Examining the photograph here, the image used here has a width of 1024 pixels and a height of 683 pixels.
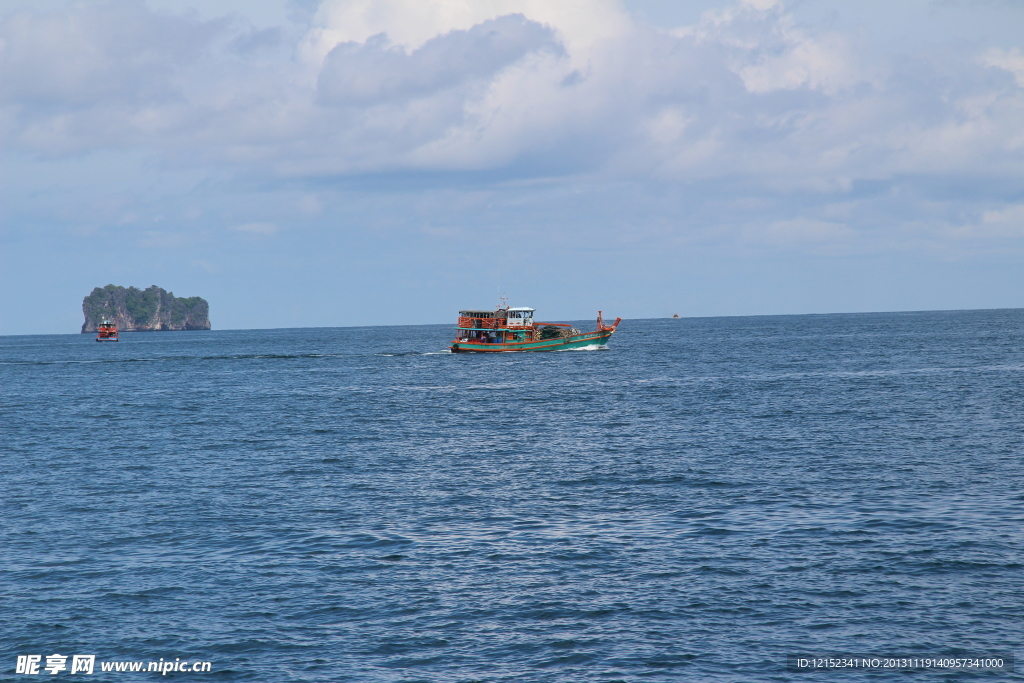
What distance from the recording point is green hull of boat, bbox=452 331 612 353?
134 meters

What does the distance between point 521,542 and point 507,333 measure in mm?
106234

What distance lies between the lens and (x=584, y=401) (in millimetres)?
71688

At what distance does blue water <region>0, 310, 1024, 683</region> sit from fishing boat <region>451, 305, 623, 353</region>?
233ft

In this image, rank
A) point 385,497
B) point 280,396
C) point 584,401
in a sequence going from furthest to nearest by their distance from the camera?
point 280,396 < point 584,401 < point 385,497

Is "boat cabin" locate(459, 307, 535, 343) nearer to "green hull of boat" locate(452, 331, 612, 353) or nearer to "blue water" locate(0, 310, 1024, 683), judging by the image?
"green hull of boat" locate(452, 331, 612, 353)

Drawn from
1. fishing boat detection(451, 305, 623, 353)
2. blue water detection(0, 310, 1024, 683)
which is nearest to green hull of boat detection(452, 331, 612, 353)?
fishing boat detection(451, 305, 623, 353)

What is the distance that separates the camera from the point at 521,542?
2817cm

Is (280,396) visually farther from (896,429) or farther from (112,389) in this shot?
(896,429)

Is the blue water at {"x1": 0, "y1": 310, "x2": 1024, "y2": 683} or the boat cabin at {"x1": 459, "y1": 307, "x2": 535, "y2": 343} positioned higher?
the boat cabin at {"x1": 459, "y1": 307, "x2": 535, "y2": 343}

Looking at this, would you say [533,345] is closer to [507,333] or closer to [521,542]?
[507,333]

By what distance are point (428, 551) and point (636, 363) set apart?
307 feet

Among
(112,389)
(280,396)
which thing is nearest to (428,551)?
(280,396)

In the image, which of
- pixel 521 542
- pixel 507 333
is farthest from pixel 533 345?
pixel 521 542

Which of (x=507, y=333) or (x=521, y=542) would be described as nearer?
(x=521, y=542)
